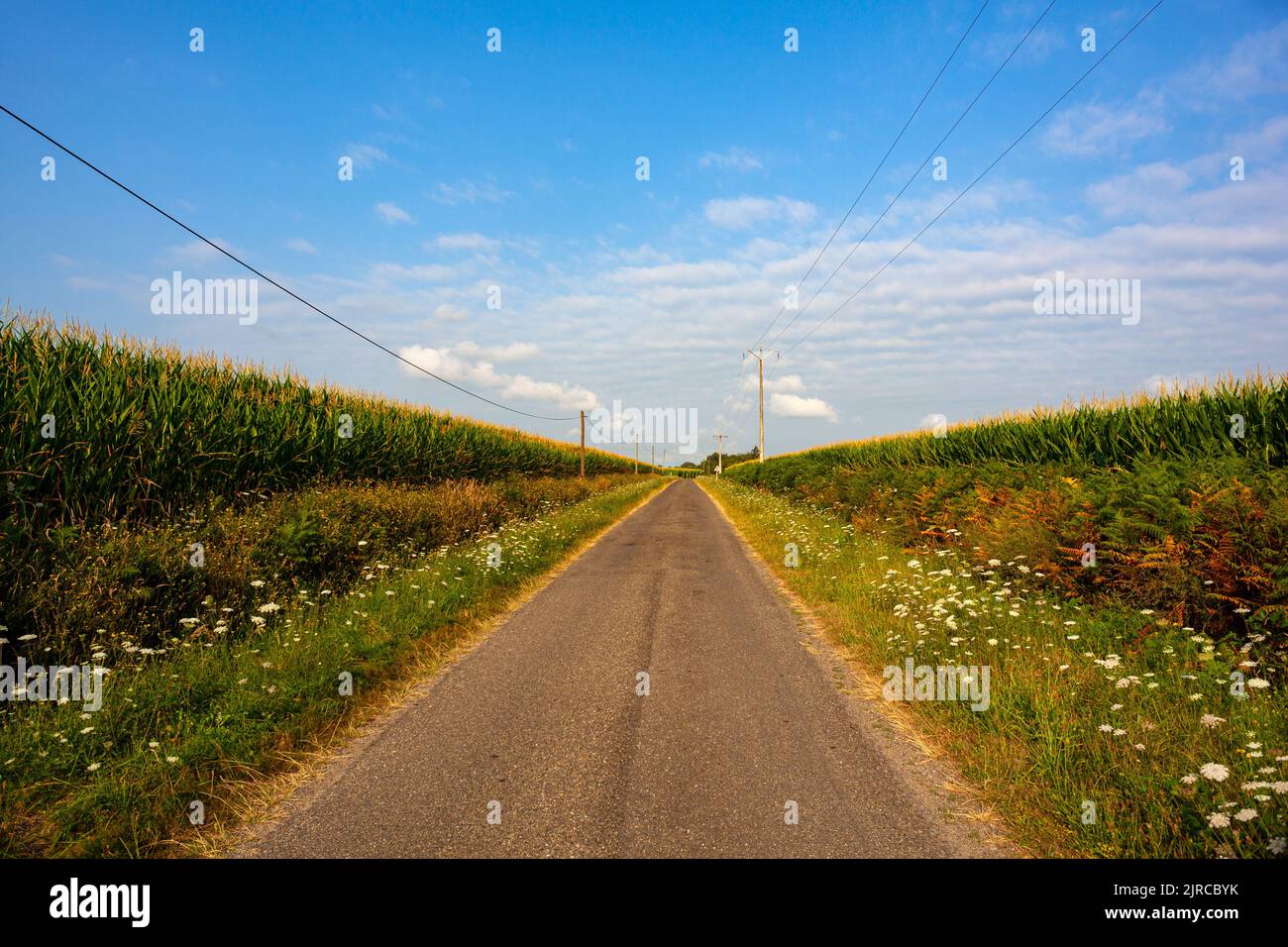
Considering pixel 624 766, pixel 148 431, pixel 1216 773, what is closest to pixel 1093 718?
pixel 1216 773

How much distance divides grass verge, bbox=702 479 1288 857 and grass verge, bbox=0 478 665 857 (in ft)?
14.7

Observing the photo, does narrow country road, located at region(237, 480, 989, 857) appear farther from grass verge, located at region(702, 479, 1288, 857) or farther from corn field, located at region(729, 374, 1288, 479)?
corn field, located at region(729, 374, 1288, 479)

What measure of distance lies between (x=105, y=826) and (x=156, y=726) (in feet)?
3.81

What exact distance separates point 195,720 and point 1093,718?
611cm

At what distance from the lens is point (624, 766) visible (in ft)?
12.3

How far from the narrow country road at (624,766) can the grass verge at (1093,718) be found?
0.51 meters

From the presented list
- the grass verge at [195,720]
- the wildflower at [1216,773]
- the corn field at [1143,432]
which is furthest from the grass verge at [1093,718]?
the grass verge at [195,720]

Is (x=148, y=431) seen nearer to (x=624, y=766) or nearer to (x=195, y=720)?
(x=195, y=720)

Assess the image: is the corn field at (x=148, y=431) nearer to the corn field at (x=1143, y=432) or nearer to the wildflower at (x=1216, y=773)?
the wildflower at (x=1216, y=773)

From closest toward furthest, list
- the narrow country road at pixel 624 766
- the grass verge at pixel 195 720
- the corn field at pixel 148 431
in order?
the narrow country road at pixel 624 766
the grass verge at pixel 195 720
the corn field at pixel 148 431

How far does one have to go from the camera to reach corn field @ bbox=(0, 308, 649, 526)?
6941 millimetres

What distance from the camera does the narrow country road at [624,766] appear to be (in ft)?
9.68

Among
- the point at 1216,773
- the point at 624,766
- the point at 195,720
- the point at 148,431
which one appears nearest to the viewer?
the point at 1216,773

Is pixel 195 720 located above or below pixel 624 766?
above
